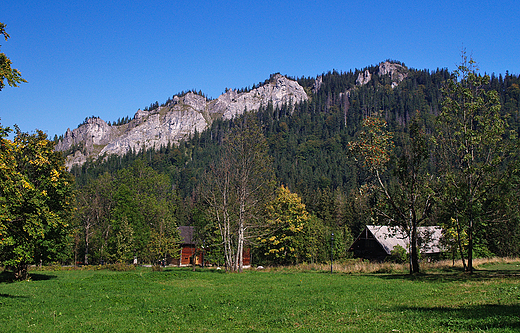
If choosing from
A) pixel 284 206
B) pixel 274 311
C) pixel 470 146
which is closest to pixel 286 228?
pixel 284 206

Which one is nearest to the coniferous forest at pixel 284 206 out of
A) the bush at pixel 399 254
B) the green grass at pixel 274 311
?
the bush at pixel 399 254

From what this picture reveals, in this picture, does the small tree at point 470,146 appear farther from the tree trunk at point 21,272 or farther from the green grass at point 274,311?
the tree trunk at point 21,272

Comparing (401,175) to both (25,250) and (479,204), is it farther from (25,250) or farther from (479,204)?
(25,250)

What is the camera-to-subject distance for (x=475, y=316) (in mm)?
9375

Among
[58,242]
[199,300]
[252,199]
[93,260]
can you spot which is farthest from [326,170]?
[199,300]

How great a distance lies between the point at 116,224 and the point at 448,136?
154 feet

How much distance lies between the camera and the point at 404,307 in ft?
39.4

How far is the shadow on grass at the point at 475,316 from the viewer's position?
8219 millimetres

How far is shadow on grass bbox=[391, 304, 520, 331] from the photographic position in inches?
324

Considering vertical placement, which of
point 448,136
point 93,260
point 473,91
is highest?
point 473,91

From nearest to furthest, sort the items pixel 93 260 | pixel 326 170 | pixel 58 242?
pixel 58 242 → pixel 93 260 → pixel 326 170

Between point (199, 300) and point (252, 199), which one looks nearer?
point (199, 300)

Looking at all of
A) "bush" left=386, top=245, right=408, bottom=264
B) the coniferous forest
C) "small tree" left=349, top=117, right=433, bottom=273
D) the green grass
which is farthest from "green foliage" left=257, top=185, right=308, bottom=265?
the green grass

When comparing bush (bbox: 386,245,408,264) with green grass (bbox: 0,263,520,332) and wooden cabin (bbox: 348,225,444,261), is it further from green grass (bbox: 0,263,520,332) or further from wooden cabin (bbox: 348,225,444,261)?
green grass (bbox: 0,263,520,332)
